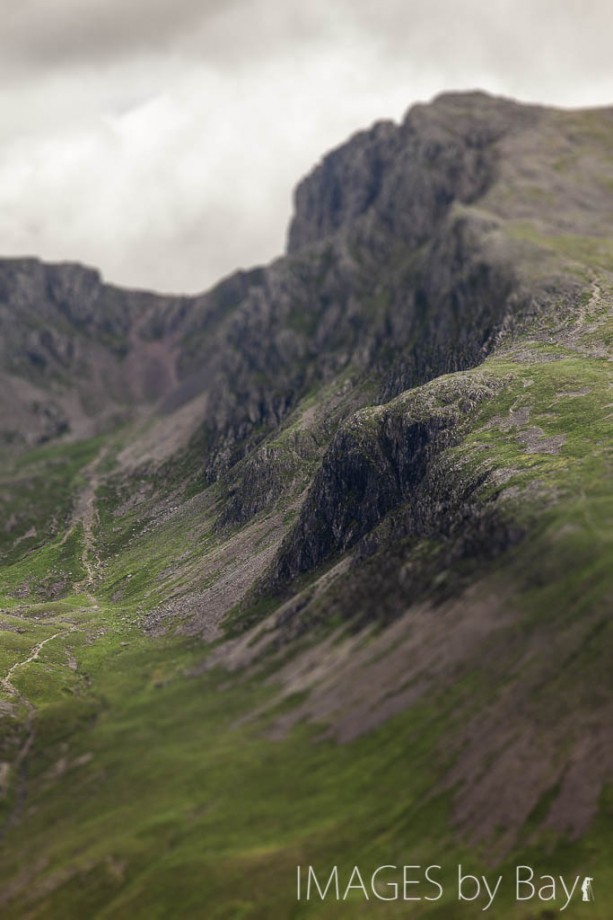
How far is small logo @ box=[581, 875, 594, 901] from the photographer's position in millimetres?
113062

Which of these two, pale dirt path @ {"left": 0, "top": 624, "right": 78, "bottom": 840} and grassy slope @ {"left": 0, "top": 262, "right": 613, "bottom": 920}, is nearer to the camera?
grassy slope @ {"left": 0, "top": 262, "right": 613, "bottom": 920}

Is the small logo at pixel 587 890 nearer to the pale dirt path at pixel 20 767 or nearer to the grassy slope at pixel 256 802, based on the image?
the grassy slope at pixel 256 802

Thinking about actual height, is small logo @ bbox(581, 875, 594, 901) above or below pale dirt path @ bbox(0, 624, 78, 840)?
below

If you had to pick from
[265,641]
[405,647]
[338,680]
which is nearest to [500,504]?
[405,647]

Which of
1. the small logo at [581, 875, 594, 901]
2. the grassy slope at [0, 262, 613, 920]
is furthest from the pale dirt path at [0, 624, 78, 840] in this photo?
the small logo at [581, 875, 594, 901]

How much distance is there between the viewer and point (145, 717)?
183 metres

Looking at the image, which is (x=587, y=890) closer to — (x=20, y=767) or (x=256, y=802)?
(x=256, y=802)

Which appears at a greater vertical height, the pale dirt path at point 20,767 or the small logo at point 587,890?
the pale dirt path at point 20,767

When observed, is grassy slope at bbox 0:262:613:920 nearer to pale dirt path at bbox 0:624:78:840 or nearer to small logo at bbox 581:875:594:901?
pale dirt path at bbox 0:624:78:840

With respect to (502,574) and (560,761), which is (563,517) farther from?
(560,761)

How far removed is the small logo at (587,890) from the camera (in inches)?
4451

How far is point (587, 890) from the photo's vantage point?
11381 cm

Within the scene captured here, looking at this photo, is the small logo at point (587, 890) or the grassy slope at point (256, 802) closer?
the small logo at point (587, 890)

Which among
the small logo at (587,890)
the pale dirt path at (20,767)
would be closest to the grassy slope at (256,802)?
the pale dirt path at (20,767)
